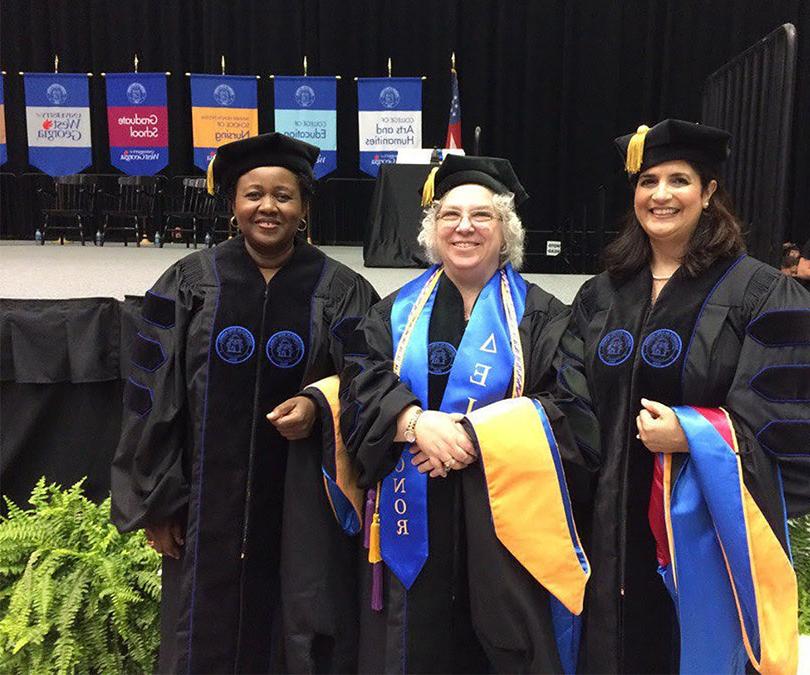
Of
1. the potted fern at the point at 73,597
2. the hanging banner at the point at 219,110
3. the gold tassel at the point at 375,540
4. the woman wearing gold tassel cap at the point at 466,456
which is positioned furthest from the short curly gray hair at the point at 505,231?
the hanging banner at the point at 219,110

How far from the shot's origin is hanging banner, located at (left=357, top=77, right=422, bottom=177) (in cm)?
960

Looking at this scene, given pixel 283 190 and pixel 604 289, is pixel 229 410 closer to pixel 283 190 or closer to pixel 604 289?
pixel 283 190

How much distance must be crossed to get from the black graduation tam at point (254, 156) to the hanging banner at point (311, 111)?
7.78 meters

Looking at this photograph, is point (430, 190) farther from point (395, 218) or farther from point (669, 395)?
point (395, 218)

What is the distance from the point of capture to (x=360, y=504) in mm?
2037

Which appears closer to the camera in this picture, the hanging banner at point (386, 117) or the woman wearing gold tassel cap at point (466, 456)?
the woman wearing gold tassel cap at point (466, 456)

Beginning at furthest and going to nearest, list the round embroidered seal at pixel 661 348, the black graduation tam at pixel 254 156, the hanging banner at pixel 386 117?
the hanging banner at pixel 386 117 → the black graduation tam at pixel 254 156 → the round embroidered seal at pixel 661 348

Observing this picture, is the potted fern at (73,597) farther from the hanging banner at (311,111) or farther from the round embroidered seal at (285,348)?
the hanging banner at (311,111)

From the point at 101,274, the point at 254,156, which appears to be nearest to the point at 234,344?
the point at 254,156

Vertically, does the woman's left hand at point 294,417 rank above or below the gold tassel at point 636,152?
below

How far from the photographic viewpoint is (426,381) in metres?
1.90

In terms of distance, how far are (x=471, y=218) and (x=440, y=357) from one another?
39 cm

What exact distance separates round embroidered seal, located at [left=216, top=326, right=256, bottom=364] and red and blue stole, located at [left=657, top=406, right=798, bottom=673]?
1.17 meters

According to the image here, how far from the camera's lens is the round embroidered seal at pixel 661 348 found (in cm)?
181
